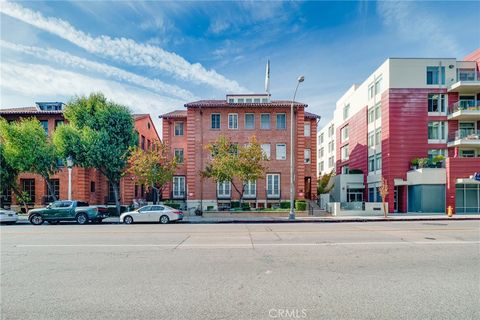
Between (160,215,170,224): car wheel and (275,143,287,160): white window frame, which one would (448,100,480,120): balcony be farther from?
(160,215,170,224): car wheel

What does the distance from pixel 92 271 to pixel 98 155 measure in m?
18.6

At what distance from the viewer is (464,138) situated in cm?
2594

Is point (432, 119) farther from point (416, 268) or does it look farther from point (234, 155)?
point (416, 268)

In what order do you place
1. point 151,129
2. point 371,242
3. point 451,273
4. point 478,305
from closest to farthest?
point 478,305 < point 451,273 < point 371,242 < point 151,129

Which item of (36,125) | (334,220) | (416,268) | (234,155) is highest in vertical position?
(36,125)

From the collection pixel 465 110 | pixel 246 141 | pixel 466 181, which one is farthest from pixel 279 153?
pixel 465 110

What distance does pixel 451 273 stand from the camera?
6637mm

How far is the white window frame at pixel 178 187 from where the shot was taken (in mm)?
30438

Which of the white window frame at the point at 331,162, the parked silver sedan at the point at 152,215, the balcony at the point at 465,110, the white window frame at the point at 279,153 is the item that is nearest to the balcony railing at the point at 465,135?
the balcony at the point at 465,110

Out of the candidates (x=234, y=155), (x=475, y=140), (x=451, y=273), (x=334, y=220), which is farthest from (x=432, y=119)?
(x=451, y=273)

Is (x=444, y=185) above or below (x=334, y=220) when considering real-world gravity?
above

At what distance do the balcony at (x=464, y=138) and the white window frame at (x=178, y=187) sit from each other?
28.2 meters

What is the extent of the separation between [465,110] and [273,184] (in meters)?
20.1

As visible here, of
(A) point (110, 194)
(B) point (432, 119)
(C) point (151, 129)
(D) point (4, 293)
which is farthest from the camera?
(C) point (151, 129)
